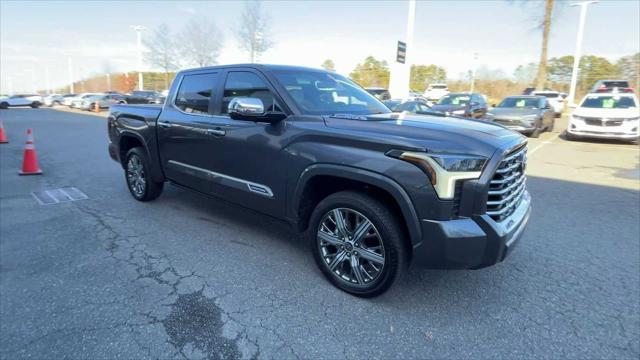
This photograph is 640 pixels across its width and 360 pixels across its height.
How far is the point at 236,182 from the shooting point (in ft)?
12.8

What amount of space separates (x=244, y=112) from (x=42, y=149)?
33.6ft

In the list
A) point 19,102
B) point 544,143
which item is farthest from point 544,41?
point 19,102

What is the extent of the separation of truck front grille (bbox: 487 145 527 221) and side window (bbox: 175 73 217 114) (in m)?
3.09

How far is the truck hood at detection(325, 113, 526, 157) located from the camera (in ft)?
8.54

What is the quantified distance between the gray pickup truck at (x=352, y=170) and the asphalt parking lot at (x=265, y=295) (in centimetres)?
45

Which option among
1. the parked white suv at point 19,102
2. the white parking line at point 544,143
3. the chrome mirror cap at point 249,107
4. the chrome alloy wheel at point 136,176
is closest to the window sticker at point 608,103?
the white parking line at point 544,143

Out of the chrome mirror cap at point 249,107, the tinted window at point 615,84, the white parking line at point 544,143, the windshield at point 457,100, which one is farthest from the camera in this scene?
the tinted window at point 615,84

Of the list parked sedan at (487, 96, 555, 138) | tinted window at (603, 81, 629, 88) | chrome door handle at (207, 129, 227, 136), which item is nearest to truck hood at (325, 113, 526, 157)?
chrome door handle at (207, 129, 227, 136)

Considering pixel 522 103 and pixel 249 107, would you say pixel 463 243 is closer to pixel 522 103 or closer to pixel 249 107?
pixel 249 107

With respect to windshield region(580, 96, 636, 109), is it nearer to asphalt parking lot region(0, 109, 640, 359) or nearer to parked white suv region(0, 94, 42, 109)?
asphalt parking lot region(0, 109, 640, 359)

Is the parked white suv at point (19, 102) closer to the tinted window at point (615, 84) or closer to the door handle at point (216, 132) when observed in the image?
the door handle at point (216, 132)

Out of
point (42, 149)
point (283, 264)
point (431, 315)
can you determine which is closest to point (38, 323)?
point (283, 264)

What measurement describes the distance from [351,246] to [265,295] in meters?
0.82

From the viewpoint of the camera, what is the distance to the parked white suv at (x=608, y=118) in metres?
12.2
